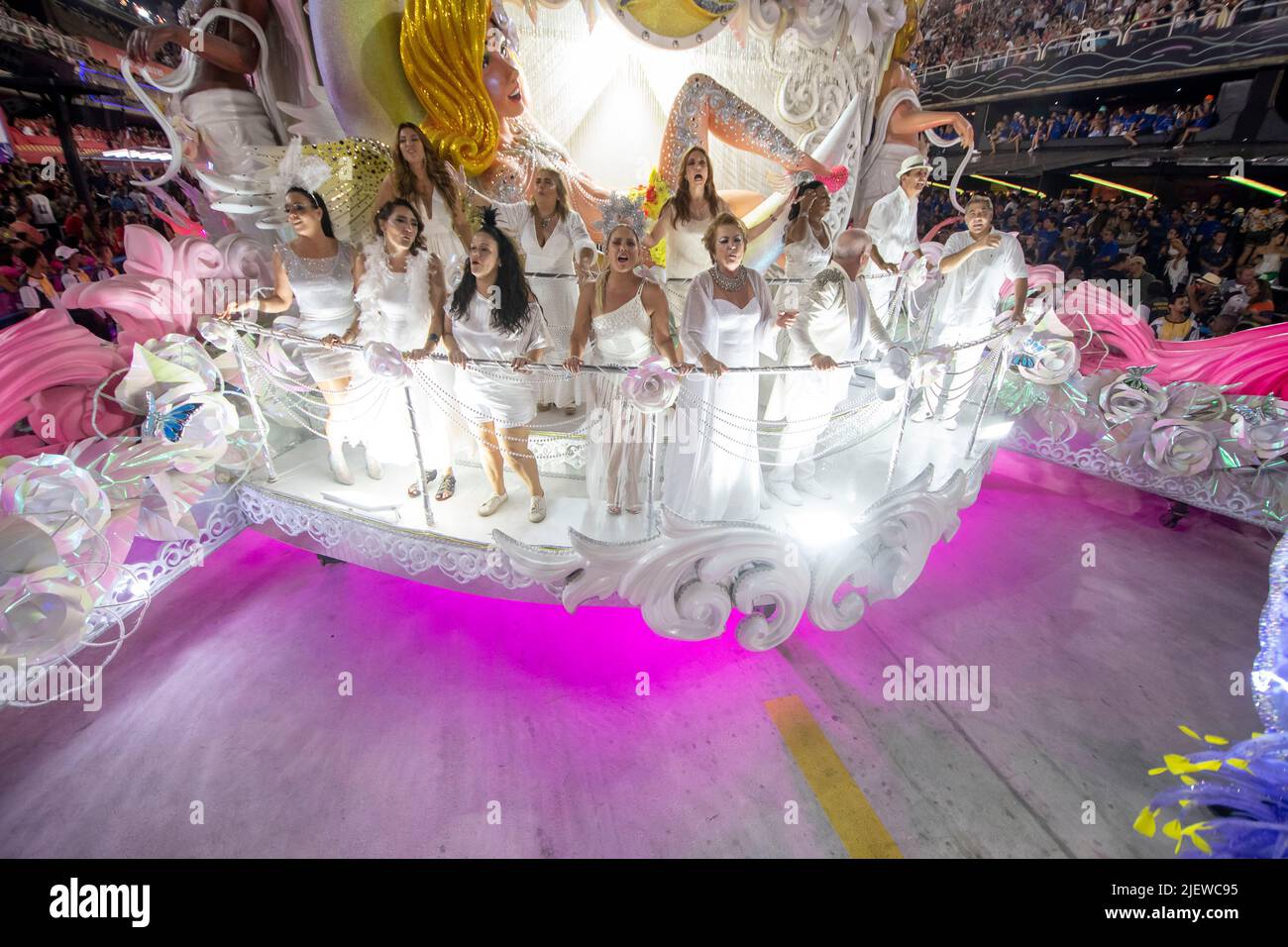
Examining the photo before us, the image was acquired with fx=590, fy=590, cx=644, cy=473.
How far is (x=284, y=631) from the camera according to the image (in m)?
2.89

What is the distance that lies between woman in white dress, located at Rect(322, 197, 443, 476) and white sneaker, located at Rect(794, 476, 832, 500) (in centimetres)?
197

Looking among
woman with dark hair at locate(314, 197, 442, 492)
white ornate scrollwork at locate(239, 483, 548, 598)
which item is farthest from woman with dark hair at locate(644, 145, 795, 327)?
white ornate scrollwork at locate(239, 483, 548, 598)

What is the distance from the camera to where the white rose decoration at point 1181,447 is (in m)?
3.71

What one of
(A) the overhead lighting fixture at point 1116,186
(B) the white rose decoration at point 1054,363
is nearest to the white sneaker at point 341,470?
(B) the white rose decoration at point 1054,363

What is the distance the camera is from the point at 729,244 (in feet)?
7.90

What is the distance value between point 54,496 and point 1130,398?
583 cm

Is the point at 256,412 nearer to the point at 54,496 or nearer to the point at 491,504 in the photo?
the point at 54,496

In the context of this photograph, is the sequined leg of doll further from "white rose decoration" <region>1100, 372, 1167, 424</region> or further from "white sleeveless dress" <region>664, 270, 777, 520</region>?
"white rose decoration" <region>1100, 372, 1167, 424</region>

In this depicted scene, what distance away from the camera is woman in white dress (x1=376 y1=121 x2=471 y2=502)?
314cm

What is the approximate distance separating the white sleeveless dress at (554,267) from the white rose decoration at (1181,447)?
150 inches

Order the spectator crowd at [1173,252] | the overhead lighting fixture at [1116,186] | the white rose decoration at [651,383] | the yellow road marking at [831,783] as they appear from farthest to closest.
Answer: the overhead lighting fixture at [1116,186] → the spectator crowd at [1173,252] → the white rose decoration at [651,383] → the yellow road marking at [831,783]

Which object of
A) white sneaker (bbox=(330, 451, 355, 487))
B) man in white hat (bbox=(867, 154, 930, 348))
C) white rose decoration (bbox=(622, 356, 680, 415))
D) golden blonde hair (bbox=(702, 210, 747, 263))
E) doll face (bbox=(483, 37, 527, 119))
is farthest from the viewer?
man in white hat (bbox=(867, 154, 930, 348))

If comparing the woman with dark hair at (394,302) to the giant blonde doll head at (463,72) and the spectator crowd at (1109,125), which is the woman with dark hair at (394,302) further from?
the spectator crowd at (1109,125)

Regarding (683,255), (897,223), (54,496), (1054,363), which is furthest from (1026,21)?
(54,496)
